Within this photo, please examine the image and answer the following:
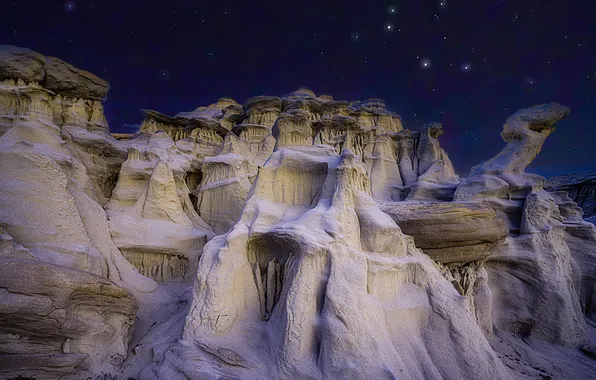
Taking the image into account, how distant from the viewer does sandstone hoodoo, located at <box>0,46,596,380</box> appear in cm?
441

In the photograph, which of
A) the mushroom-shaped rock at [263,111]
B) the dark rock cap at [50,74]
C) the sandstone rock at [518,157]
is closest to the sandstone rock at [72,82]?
the dark rock cap at [50,74]

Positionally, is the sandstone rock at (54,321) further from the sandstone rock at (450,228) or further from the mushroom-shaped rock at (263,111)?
the mushroom-shaped rock at (263,111)

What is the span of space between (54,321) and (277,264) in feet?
12.4

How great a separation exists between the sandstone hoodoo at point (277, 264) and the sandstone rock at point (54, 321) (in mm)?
23

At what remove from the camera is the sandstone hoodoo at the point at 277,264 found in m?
4.41

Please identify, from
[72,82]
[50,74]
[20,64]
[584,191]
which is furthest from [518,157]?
[50,74]

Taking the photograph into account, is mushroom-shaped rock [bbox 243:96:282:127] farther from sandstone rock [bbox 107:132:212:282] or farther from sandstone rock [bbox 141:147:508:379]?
sandstone rock [bbox 141:147:508:379]

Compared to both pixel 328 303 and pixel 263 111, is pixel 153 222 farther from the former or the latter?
pixel 263 111

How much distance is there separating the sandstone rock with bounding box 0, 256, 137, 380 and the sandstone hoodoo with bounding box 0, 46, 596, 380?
0.9 inches

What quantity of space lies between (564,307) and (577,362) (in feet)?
4.58

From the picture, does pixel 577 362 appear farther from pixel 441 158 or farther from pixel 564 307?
pixel 441 158

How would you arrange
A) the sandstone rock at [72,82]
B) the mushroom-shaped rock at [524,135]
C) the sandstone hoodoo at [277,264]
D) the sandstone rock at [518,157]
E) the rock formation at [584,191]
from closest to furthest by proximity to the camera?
1. the sandstone hoodoo at [277,264]
2. the sandstone rock at [518,157]
3. the mushroom-shaped rock at [524,135]
4. the sandstone rock at [72,82]
5. the rock formation at [584,191]

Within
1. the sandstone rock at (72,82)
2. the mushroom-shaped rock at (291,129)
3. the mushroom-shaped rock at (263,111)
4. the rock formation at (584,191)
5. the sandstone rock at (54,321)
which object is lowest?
the sandstone rock at (54,321)

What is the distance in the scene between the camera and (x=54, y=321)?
4.34m
